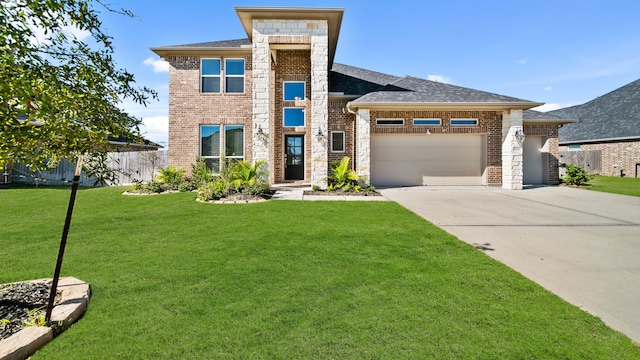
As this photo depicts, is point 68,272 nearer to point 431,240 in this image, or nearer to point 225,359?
point 225,359

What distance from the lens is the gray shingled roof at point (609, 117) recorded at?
63.7 ft

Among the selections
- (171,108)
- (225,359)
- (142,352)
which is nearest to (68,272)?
(142,352)

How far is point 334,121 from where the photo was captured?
12.9 m

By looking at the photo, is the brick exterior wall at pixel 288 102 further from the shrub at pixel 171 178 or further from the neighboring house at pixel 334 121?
the shrub at pixel 171 178

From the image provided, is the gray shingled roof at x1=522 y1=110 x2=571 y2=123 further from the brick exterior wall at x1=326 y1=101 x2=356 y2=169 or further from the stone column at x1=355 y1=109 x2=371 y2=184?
the brick exterior wall at x1=326 y1=101 x2=356 y2=169

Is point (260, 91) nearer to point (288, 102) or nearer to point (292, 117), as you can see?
point (288, 102)

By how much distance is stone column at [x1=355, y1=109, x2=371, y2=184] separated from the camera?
1105 cm

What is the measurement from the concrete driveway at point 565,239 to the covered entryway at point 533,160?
4450mm

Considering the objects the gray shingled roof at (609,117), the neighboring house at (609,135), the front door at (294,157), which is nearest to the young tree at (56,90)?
the front door at (294,157)

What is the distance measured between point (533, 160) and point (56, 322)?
16864 mm

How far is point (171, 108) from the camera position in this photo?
12.4 meters

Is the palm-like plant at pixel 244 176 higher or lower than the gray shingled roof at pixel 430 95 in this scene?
lower

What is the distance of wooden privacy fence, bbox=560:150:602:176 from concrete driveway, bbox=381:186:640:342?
14.2 meters

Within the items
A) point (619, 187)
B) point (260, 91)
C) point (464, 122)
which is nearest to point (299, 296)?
point (260, 91)
